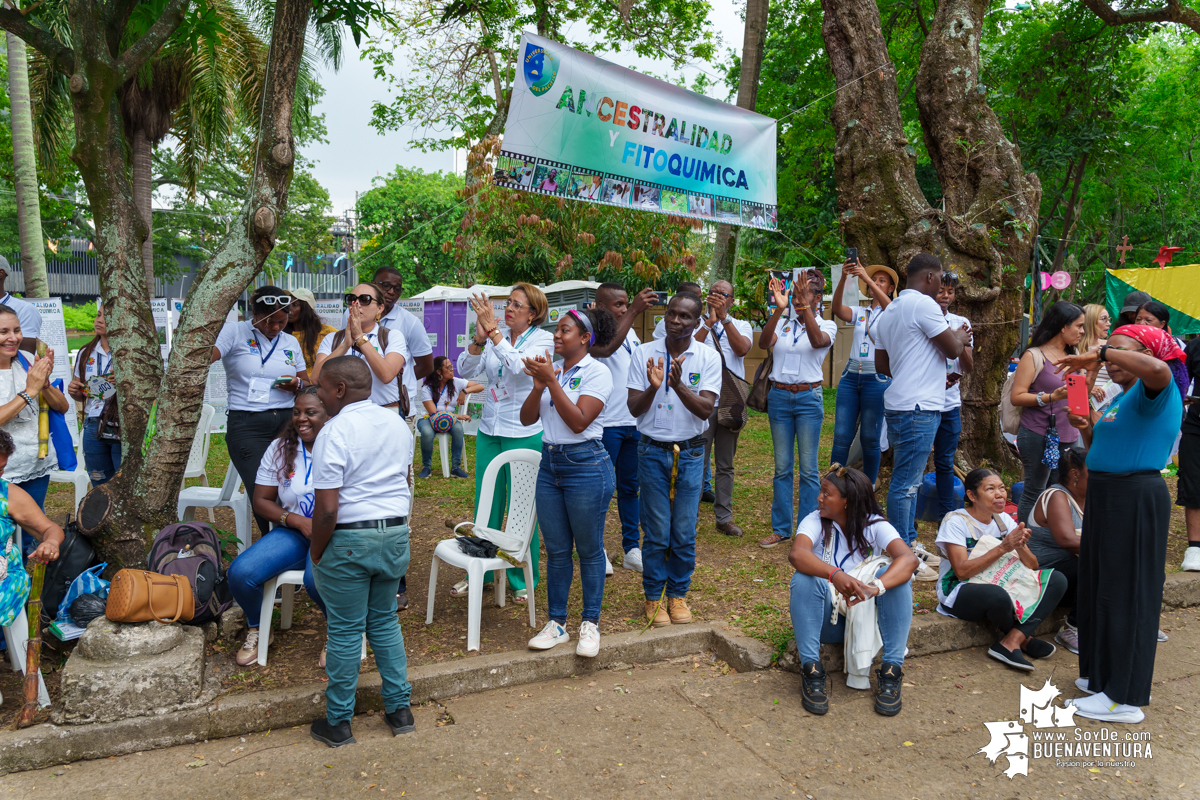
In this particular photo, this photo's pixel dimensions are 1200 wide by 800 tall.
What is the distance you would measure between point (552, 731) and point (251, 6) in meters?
12.9

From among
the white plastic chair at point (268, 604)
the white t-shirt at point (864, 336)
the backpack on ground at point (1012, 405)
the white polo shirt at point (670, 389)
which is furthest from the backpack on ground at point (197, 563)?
the backpack on ground at point (1012, 405)

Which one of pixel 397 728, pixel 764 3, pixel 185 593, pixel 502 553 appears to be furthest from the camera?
pixel 764 3

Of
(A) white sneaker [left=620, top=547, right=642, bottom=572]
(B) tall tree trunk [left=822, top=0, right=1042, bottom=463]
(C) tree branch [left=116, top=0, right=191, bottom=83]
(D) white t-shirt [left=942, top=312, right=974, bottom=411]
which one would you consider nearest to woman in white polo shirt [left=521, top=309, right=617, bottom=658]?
(A) white sneaker [left=620, top=547, right=642, bottom=572]

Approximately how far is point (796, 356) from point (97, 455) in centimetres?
494

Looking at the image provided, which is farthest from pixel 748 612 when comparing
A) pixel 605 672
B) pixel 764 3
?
pixel 764 3

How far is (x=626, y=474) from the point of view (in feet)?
18.4

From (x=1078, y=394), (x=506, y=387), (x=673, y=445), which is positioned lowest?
(x=673, y=445)

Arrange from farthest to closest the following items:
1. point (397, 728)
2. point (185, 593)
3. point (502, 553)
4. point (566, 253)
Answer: point (566, 253), point (502, 553), point (185, 593), point (397, 728)

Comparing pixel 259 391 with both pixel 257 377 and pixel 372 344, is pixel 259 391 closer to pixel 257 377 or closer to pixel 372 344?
pixel 257 377

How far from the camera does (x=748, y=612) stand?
4.71m

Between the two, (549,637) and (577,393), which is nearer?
(577,393)

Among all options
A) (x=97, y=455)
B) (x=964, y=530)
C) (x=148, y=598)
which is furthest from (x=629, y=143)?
(x=97, y=455)

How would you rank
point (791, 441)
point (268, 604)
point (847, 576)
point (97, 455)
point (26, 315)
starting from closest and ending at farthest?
point (847, 576)
point (268, 604)
point (26, 315)
point (97, 455)
point (791, 441)

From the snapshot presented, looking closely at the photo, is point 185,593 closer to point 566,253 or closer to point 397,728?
point 397,728
